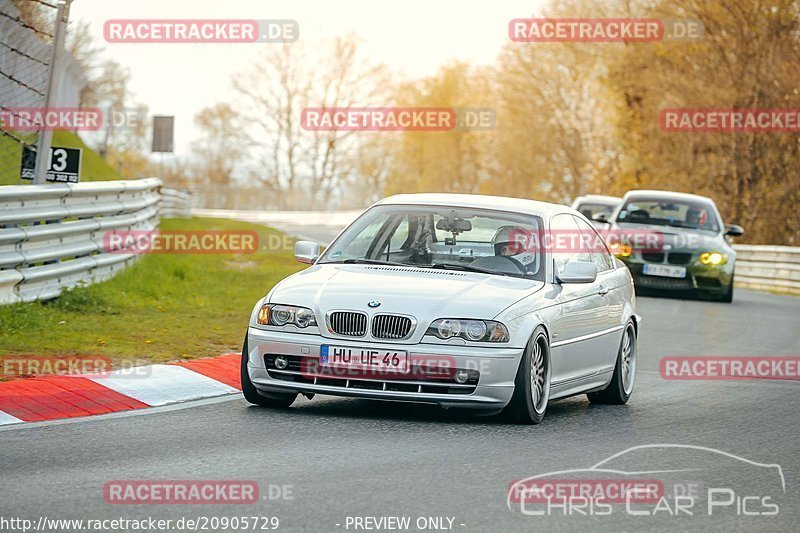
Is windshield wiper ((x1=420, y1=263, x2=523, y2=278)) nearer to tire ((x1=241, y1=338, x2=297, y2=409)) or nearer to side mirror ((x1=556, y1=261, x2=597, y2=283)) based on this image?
side mirror ((x1=556, y1=261, x2=597, y2=283))

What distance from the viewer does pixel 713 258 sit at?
2231cm

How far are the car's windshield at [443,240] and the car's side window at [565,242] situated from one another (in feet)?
0.64

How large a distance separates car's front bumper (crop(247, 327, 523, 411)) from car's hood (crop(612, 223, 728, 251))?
14406 millimetres

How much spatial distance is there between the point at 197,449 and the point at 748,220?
118 ft

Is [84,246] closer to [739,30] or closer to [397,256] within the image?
[397,256]

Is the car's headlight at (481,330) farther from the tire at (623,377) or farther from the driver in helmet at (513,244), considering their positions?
the tire at (623,377)

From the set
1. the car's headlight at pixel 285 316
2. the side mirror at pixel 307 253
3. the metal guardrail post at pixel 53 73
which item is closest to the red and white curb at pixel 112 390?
the car's headlight at pixel 285 316

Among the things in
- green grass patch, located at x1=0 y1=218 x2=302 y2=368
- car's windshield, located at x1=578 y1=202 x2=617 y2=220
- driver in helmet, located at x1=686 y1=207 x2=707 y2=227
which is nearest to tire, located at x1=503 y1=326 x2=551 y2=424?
green grass patch, located at x1=0 y1=218 x2=302 y2=368

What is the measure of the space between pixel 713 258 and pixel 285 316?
14.8 metres

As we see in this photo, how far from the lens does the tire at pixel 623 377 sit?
1046 cm

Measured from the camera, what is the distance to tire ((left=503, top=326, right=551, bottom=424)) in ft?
28.0

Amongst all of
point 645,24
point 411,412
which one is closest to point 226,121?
point 645,24

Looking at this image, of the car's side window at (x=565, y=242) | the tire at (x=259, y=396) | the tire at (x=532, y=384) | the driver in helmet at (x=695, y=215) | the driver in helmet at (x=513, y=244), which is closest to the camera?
the tire at (x=532, y=384)

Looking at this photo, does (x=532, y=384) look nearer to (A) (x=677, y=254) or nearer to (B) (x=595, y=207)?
(A) (x=677, y=254)
